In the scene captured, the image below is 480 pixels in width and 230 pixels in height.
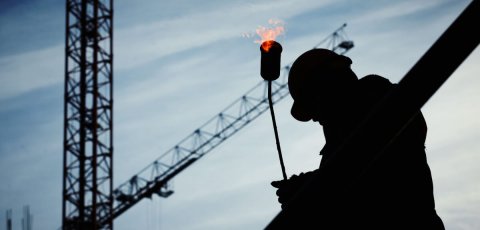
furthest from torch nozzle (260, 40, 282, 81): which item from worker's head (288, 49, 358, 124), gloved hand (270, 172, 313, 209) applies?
gloved hand (270, 172, 313, 209)

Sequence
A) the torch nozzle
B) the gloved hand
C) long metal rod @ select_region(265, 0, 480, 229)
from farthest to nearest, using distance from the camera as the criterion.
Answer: the torch nozzle
the gloved hand
long metal rod @ select_region(265, 0, 480, 229)

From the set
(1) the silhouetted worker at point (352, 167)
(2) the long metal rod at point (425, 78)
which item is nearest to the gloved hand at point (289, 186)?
(1) the silhouetted worker at point (352, 167)

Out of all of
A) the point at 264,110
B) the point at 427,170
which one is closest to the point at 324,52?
the point at 427,170

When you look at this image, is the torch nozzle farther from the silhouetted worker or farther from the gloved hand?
the gloved hand

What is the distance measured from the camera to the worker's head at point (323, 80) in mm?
1595

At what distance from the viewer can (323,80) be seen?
5.35 feet

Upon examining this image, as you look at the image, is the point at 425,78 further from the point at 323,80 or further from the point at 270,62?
the point at 323,80

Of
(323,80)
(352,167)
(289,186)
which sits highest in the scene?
(323,80)

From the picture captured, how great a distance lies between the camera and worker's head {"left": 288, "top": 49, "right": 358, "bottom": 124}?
5.23 feet

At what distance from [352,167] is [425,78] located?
164 mm

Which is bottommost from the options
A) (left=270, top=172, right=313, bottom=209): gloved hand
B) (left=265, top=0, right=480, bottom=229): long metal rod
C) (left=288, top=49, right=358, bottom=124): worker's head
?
(left=265, top=0, right=480, bottom=229): long metal rod

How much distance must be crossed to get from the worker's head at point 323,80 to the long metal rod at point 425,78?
0.86 metres

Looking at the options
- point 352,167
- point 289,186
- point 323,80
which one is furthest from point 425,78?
point 323,80

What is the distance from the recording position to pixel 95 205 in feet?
75.7
